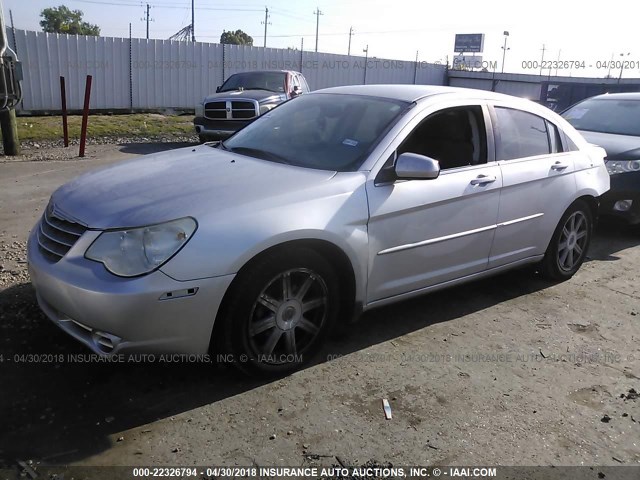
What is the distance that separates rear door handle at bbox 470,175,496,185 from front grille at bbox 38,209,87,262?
2.57 metres

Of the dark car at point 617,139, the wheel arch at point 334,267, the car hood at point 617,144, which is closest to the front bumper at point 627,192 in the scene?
the dark car at point 617,139

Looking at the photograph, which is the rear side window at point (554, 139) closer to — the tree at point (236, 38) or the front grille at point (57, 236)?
the front grille at point (57, 236)

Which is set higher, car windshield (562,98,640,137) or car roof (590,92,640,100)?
car roof (590,92,640,100)

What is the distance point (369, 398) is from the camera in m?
3.20

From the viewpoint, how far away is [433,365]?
3594 millimetres

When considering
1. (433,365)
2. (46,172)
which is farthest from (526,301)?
(46,172)

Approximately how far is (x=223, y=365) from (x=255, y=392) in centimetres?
24

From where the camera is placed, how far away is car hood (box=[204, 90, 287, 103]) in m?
11.9

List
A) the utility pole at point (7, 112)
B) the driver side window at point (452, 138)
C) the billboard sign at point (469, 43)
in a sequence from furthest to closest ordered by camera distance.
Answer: the billboard sign at point (469, 43)
the utility pole at point (7, 112)
the driver side window at point (452, 138)

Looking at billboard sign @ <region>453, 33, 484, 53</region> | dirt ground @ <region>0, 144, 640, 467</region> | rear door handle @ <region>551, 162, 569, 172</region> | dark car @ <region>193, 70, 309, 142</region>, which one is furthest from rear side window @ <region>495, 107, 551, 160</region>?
billboard sign @ <region>453, 33, 484, 53</region>

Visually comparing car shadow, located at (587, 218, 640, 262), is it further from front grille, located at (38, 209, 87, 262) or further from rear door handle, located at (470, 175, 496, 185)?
front grille, located at (38, 209, 87, 262)

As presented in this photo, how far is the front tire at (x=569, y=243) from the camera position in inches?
193

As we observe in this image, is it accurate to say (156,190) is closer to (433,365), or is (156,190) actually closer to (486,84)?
(433,365)

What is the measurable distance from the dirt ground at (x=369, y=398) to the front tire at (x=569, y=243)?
0.59 metres
